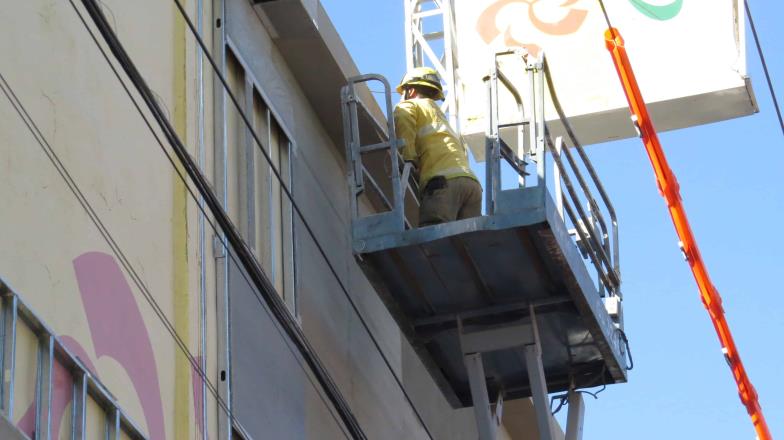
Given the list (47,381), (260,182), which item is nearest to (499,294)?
(260,182)

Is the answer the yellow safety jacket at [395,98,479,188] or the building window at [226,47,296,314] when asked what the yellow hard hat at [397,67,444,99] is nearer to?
the yellow safety jacket at [395,98,479,188]

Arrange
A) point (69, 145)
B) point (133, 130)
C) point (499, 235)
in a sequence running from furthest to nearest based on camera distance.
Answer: point (499, 235), point (133, 130), point (69, 145)

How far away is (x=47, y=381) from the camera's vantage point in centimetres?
926

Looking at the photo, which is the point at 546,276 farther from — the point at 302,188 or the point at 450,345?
the point at 302,188

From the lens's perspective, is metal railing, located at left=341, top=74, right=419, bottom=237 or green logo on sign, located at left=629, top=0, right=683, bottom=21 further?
green logo on sign, located at left=629, top=0, right=683, bottom=21

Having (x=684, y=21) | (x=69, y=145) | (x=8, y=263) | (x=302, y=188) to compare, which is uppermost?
(x=684, y=21)

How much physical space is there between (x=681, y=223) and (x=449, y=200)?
16.1 feet

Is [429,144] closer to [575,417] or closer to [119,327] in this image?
[575,417]

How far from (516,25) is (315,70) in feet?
18.0

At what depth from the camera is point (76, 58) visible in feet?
36.2

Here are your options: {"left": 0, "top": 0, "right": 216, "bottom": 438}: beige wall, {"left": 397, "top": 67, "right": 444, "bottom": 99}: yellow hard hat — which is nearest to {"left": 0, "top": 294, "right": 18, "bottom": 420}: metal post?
{"left": 0, "top": 0, "right": 216, "bottom": 438}: beige wall

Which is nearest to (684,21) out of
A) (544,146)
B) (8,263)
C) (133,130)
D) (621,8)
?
(621,8)

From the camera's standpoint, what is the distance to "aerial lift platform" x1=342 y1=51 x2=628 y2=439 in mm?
12797

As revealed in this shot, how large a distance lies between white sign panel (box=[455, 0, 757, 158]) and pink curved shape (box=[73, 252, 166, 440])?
8050 mm
